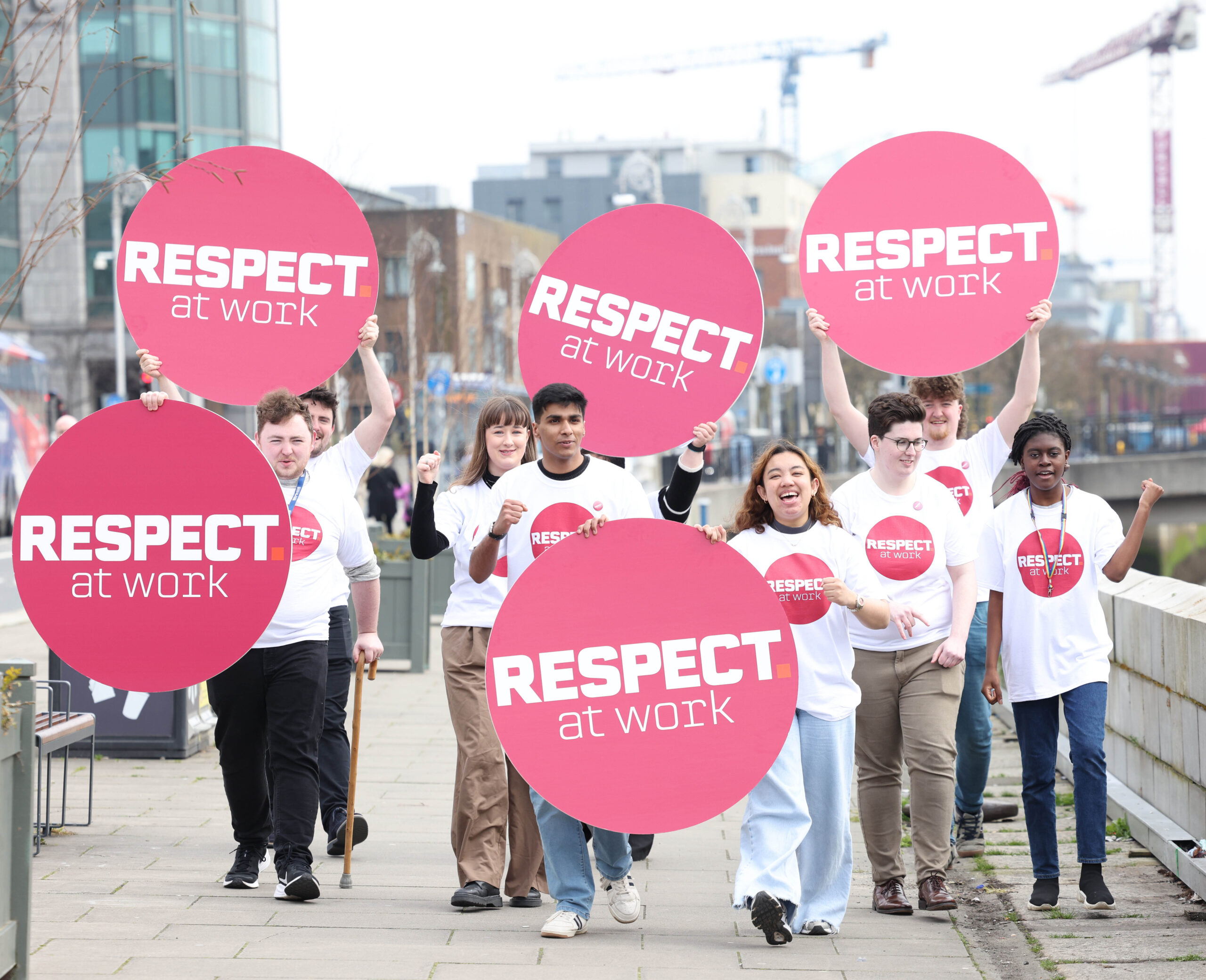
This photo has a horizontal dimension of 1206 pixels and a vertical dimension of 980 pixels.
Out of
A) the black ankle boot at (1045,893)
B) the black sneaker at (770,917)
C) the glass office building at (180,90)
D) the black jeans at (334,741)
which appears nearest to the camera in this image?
the black sneaker at (770,917)

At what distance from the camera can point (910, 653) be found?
18.4 ft

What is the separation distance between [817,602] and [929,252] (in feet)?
5.73

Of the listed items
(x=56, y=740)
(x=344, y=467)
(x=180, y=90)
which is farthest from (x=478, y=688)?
(x=180, y=90)

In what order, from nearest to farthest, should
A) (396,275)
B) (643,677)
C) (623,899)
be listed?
(643,677), (623,899), (396,275)

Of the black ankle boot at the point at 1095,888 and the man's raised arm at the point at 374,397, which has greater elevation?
the man's raised arm at the point at 374,397

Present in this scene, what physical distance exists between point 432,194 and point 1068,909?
2646 inches

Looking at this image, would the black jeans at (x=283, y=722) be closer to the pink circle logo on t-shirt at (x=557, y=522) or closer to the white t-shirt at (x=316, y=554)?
the white t-shirt at (x=316, y=554)

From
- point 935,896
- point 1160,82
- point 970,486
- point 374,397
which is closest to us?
point 935,896

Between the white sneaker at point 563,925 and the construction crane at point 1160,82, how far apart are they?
15443 cm

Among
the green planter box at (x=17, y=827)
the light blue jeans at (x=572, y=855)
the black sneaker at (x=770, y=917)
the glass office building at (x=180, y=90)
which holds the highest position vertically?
the glass office building at (x=180, y=90)

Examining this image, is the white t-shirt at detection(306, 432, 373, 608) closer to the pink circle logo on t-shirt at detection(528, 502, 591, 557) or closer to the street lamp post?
the pink circle logo on t-shirt at detection(528, 502, 591, 557)

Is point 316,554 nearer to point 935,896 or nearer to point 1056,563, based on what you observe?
point 935,896

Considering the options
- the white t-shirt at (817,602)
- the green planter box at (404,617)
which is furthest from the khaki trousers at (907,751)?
the green planter box at (404,617)

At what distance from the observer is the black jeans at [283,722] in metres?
5.59
